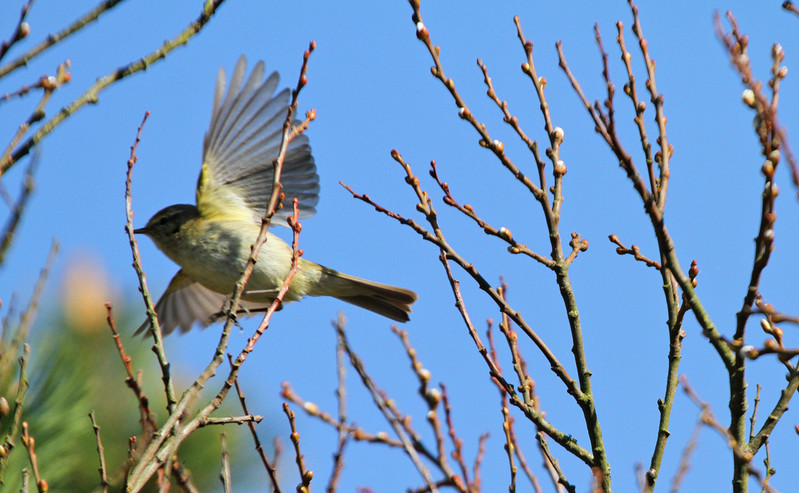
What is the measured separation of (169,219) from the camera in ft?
17.9

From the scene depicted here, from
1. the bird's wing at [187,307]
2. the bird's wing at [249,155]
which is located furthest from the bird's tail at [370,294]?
the bird's wing at [187,307]

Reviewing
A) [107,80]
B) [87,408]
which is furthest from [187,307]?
[107,80]

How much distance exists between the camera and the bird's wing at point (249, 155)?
5.55 m

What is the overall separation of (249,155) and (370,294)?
121cm

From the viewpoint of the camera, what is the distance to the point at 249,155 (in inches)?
224

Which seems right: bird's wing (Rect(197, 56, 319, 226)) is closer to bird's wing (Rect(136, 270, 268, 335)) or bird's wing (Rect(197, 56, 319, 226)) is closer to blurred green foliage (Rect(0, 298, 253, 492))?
bird's wing (Rect(136, 270, 268, 335))

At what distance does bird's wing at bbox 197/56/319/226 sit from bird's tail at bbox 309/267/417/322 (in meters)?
0.48

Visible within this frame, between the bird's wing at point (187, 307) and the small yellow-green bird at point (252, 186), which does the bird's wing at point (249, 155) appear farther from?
the bird's wing at point (187, 307)

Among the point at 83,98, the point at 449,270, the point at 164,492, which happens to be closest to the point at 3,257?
the point at 83,98

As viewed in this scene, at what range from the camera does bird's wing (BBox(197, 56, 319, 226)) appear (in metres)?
5.55

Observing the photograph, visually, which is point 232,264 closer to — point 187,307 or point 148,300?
point 187,307


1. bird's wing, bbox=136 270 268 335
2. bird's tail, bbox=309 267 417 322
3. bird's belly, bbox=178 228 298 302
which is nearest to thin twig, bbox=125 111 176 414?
bird's belly, bbox=178 228 298 302

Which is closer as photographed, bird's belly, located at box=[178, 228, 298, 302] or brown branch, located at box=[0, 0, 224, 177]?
brown branch, located at box=[0, 0, 224, 177]

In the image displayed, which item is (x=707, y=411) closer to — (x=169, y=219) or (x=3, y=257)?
(x=3, y=257)
